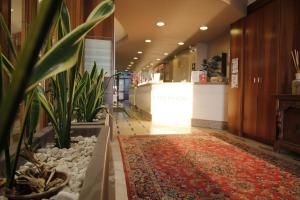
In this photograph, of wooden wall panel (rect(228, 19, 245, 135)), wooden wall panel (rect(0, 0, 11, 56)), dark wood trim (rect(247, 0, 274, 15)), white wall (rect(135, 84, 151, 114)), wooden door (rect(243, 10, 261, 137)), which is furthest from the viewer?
white wall (rect(135, 84, 151, 114))

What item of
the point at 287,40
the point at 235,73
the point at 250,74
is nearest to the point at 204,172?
the point at 287,40

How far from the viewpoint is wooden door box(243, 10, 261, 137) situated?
13.2 ft

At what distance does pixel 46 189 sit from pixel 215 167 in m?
2.08

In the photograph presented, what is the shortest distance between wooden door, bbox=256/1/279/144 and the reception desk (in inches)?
54.9

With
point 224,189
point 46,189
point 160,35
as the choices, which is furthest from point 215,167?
point 160,35

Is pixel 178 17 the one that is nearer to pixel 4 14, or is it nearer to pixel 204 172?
pixel 204 172

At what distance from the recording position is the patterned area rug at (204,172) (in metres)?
1.74

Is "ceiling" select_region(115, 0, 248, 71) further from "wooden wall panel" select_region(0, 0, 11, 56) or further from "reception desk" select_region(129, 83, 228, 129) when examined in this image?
"wooden wall panel" select_region(0, 0, 11, 56)

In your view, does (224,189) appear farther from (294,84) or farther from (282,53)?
(282,53)

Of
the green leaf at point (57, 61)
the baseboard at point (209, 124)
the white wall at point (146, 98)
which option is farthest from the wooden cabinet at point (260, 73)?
the green leaf at point (57, 61)

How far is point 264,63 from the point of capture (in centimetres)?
377

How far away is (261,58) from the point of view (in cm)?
386

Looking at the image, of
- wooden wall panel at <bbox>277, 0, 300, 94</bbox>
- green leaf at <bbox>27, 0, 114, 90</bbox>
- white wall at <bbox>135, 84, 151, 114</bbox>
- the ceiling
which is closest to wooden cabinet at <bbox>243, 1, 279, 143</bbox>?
wooden wall panel at <bbox>277, 0, 300, 94</bbox>

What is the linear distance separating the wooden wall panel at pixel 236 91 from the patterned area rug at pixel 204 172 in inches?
50.0
